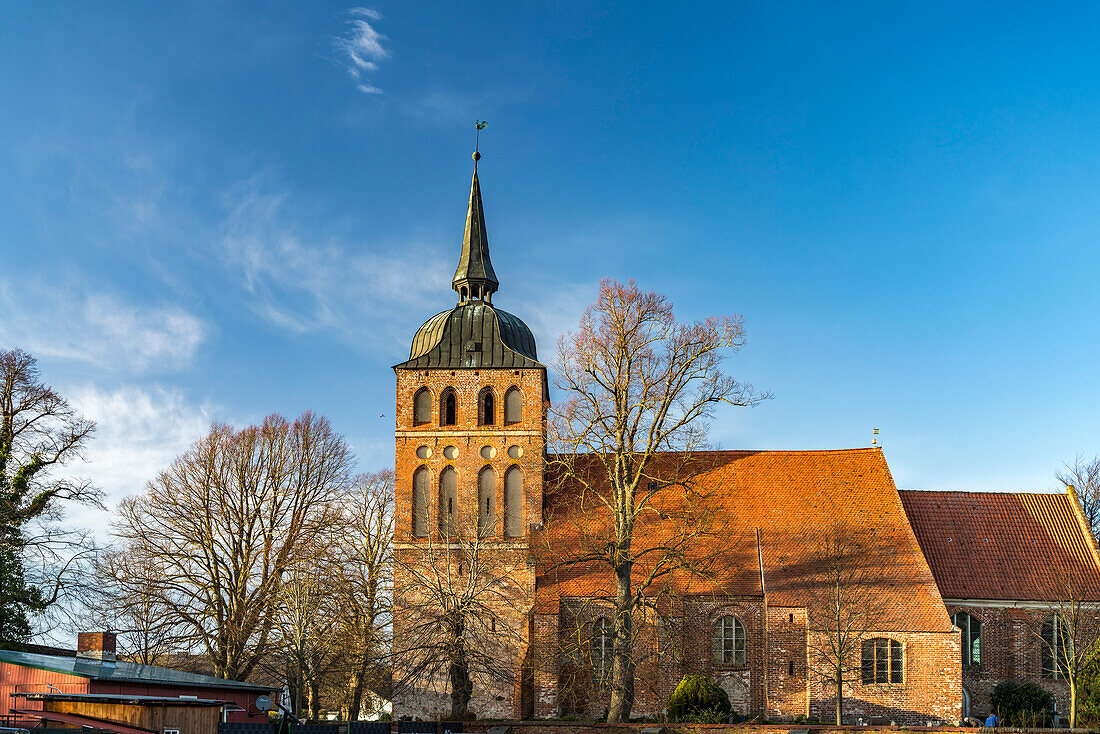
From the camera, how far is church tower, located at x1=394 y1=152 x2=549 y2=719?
36.4 m

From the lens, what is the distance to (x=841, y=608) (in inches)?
1299

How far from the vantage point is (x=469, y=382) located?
38.2 metres

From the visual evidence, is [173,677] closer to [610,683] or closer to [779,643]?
[610,683]

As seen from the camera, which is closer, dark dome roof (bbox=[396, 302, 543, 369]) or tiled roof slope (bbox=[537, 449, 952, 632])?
tiled roof slope (bbox=[537, 449, 952, 632])

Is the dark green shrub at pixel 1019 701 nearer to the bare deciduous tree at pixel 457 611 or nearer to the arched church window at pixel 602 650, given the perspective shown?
the arched church window at pixel 602 650

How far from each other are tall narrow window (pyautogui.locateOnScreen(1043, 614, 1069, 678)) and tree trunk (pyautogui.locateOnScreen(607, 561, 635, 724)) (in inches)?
553

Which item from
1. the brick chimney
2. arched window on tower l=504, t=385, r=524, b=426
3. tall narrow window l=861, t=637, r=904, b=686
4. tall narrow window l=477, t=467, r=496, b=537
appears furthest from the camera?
arched window on tower l=504, t=385, r=524, b=426

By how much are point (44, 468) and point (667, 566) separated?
818 inches

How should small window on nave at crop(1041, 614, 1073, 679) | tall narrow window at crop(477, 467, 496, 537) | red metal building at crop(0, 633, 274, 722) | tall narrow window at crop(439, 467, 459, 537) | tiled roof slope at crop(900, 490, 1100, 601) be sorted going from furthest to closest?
tall narrow window at crop(439, 467, 459, 537), tall narrow window at crop(477, 467, 496, 537), tiled roof slope at crop(900, 490, 1100, 601), small window on nave at crop(1041, 614, 1073, 679), red metal building at crop(0, 633, 274, 722)

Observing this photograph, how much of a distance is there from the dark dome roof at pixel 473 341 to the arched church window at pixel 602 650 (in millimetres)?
9416

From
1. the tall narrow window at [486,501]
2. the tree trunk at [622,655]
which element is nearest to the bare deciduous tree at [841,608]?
the tree trunk at [622,655]

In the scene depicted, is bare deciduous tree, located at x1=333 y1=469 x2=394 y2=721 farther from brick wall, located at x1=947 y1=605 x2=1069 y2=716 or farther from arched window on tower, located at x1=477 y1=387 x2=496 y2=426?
brick wall, located at x1=947 y1=605 x2=1069 y2=716

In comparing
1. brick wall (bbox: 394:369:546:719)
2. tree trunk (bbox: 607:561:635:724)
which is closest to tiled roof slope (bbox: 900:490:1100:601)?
tree trunk (bbox: 607:561:635:724)

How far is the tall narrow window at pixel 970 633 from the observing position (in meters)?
35.6
